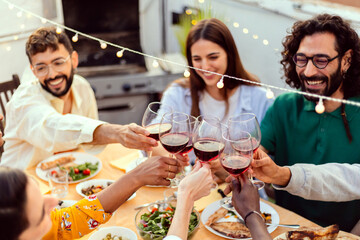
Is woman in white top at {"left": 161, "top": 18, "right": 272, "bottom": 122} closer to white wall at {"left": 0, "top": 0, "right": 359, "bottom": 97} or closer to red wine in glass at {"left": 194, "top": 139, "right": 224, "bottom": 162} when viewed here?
white wall at {"left": 0, "top": 0, "right": 359, "bottom": 97}

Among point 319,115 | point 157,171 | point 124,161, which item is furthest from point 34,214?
point 319,115

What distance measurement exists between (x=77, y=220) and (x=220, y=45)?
1451 millimetres

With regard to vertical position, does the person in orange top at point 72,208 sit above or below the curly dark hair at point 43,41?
below

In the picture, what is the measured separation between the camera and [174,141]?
1511mm

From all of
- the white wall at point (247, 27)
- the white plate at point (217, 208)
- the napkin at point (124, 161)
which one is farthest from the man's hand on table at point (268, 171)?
the white wall at point (247, 27)

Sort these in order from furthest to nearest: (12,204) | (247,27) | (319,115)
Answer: (247,27) < (319,115) < (12,204)

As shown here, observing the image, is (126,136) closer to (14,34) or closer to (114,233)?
(114,233)

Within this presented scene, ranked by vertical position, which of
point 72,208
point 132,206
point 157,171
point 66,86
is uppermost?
point 66,86

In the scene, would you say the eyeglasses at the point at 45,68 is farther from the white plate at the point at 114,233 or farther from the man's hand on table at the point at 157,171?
the white plate at the point at 114,233

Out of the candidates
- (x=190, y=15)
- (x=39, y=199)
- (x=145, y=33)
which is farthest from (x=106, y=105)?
(x=39, y=199)

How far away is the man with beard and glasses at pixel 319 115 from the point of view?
186cm

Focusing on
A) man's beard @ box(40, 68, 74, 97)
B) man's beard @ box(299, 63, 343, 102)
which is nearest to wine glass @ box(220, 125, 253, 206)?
man's beard @ box(299, 63, 343, 102)

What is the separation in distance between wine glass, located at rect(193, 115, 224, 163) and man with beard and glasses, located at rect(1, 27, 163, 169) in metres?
0.58

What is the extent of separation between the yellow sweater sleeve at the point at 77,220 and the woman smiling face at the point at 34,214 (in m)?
0.38
